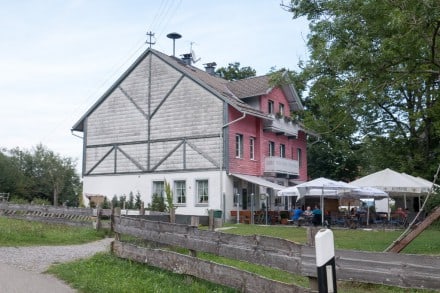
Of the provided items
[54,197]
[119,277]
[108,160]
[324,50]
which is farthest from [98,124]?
[119,277]

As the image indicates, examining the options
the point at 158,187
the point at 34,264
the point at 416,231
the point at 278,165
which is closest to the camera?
the point at 416,231

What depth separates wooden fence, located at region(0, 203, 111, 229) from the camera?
18.4m

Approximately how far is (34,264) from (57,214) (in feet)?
36.0

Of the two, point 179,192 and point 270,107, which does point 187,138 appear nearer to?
point 179,192

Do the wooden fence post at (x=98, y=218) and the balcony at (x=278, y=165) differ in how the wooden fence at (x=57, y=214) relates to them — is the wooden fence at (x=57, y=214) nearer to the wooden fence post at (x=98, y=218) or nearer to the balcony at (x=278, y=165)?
the wooden fence post at (x=98, y=218)

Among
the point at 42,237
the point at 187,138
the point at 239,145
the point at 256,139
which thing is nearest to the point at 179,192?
the point at 187,138

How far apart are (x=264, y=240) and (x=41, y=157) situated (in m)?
46.1

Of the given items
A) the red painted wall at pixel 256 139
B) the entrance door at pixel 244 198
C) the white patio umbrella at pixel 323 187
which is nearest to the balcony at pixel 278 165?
the red painted wall at pixel 256 139

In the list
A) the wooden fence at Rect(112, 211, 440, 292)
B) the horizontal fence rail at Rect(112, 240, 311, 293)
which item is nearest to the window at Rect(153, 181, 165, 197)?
the horizontal fence rail at Rect(112, 240, 311, 293)

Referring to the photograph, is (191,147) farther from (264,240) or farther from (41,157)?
(264,240)

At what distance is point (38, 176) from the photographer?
48.6 m

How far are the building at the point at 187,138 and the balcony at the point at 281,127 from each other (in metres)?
0.07

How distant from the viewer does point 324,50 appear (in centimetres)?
1469

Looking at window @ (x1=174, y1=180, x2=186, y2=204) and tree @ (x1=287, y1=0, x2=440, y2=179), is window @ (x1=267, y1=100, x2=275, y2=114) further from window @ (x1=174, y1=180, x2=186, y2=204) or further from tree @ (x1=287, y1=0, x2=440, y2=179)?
tree @ (x1=287, y1=0, x2=440, y2=179)
